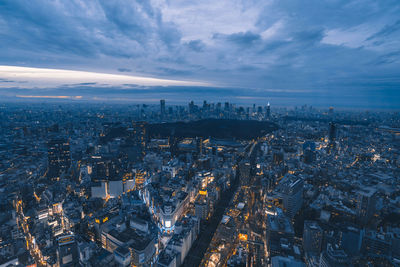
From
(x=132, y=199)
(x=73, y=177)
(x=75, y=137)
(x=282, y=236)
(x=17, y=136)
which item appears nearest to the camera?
(x=282, y=236)

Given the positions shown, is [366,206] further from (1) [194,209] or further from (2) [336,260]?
(1) [194,209]

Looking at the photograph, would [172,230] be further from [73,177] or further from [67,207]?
[73,177]

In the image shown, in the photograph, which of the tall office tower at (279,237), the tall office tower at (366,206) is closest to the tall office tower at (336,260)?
the tall office tower at (279,237)

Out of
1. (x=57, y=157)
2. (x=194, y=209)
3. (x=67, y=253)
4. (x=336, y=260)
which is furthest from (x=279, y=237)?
(x=57, y=157)

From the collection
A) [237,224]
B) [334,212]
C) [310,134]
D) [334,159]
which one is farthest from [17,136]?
[310,134]

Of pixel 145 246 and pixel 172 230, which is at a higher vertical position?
pixel 145 246

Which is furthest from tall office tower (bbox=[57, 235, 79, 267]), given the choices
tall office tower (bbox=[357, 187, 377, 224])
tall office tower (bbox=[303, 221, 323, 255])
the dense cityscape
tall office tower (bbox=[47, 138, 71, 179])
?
tall office tower (bbox=[357, 187, 377, 224])

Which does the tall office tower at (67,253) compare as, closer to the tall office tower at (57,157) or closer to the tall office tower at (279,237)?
the tall office tower at (279,237)

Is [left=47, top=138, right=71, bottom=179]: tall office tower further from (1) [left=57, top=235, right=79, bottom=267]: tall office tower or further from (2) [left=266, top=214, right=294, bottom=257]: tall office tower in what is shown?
(2) [left=266, top=214, right=294, bottom=257]: tall office tower
